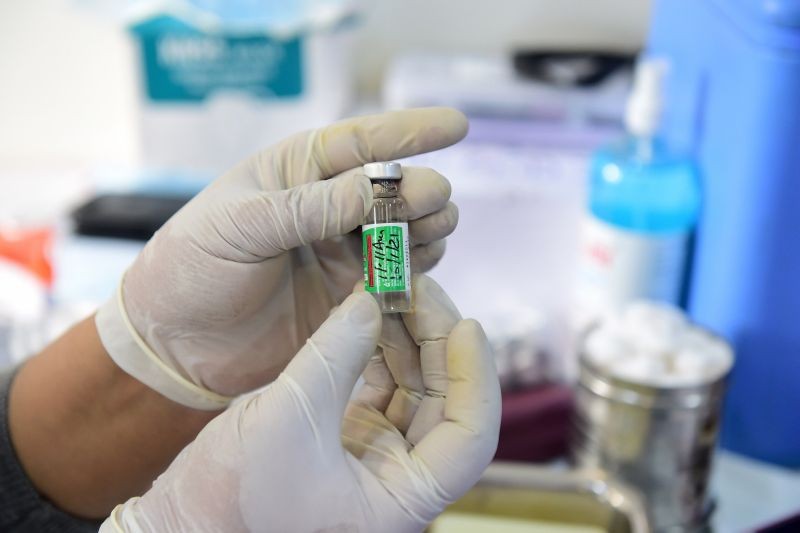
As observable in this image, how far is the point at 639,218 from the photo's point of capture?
0.89 m

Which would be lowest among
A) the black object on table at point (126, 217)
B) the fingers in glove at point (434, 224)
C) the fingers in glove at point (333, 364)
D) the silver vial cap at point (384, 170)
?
the black object on table at point (126, 217)

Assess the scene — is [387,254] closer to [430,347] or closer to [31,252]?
[430,347]

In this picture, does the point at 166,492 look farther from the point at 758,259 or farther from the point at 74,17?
the point at 74,17

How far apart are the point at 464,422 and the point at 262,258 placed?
0.20 metres

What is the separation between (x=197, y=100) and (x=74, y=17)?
0.33 metres

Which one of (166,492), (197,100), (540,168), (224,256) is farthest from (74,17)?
(166,492)

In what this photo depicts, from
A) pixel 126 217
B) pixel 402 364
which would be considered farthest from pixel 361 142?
pixel 126 217

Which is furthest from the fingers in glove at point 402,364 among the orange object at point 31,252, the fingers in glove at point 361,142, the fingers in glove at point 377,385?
the orange object at point 31,252

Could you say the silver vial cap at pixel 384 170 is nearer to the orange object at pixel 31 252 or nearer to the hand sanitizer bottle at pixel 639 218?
the hand sanitizer bottle at pixel 639 218

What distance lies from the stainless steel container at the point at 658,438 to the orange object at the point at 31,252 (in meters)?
0.70

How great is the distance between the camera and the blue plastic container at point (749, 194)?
2.52ft

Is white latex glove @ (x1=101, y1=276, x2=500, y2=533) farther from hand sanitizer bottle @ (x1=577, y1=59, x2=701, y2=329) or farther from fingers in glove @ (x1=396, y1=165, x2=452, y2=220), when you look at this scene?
hand sanitizer bottle @ (x1=577, y1=59, x2=701, y2=329)

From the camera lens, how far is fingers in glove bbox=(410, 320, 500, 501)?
0.49 m

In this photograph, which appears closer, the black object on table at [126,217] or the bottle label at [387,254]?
the bottle label at [387,254]
